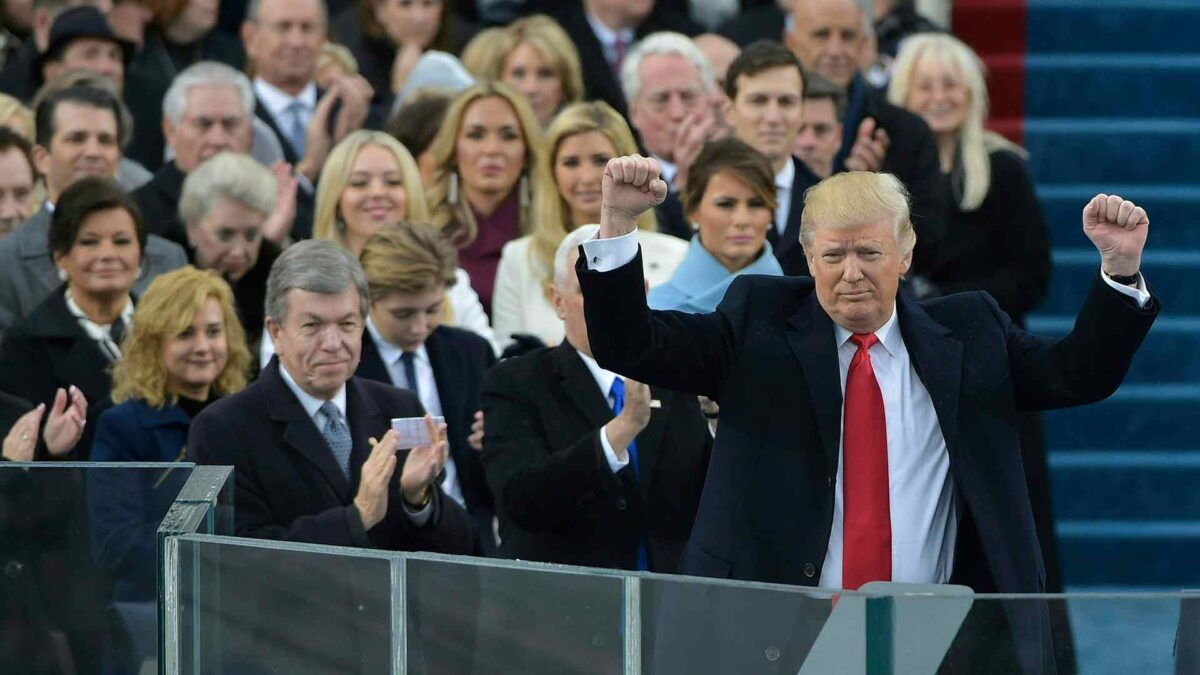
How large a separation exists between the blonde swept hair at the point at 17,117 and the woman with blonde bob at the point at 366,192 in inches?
45.4

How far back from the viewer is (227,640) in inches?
164

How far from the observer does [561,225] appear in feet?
23.6

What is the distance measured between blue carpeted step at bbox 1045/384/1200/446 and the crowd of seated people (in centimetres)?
153

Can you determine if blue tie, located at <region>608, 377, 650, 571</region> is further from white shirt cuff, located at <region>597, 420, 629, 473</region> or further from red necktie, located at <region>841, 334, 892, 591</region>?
red necktie, located at <region>841, 334, 892, 591</region>

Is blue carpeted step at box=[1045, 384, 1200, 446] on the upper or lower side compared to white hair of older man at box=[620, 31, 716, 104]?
lower

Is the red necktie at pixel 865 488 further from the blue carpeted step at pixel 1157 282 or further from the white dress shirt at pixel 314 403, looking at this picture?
the blue carpeted step at pixel 1157 282

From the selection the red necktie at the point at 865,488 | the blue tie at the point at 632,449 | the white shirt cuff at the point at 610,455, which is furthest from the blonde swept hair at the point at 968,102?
the red necktie at the point at 865,488

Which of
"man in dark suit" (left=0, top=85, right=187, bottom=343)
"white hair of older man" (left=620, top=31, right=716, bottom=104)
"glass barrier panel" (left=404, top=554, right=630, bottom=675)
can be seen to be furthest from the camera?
"white hair of older man" (left=620, top=31, right=716, bottom=104)

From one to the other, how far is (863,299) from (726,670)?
38.0 inches

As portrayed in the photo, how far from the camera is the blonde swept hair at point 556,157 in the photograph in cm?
712

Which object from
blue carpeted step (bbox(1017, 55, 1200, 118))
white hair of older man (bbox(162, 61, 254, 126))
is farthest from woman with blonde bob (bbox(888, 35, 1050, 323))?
blue carpeted step (bbox(1017, 55, 1200, 118))

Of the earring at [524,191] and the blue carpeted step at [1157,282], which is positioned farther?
the blue carpeted step at [1157,282]

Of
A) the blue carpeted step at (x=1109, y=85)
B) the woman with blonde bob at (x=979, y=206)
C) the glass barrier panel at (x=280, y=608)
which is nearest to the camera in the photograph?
the glass barrier panel at (x=280, y=608)

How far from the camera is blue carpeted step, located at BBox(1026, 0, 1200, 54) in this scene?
1096 centimetres
